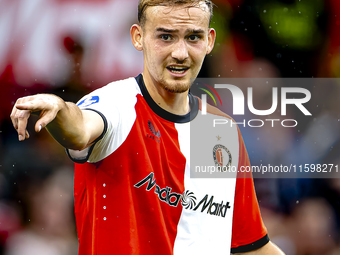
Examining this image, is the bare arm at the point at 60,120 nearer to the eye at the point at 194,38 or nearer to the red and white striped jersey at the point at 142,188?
the red and white striped jersey at the point at 142,188

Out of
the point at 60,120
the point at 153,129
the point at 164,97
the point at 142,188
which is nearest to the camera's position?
the point at 60,120

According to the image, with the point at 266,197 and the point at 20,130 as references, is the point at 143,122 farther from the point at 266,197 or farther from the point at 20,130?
the point at 266,197

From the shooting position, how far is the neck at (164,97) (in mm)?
2044

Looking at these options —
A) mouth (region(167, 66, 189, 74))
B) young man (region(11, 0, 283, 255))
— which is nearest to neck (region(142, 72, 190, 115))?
young man (region(11, 0, 283, 255))

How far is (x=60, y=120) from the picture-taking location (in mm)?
1406

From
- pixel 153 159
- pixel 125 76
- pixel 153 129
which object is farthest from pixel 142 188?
pixel 125 76

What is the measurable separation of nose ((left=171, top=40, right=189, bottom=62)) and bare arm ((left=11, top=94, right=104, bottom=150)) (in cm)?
50

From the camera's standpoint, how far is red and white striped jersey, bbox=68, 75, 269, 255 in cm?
179

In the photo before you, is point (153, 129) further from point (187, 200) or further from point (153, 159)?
point (187, 200)

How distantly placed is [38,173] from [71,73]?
1.06 m

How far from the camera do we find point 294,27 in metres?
4.49

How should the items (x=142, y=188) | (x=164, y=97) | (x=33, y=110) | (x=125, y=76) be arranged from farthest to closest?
(x=125, y=76) → (x=164, y=97) → (x=142, y=188) → (x=33, y=110)

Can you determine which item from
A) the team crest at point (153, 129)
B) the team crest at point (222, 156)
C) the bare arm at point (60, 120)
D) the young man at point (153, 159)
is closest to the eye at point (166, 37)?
the young man at point (153, 159)

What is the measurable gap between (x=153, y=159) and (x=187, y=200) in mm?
292
